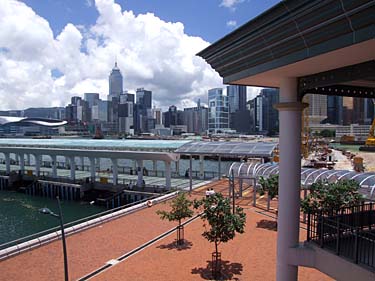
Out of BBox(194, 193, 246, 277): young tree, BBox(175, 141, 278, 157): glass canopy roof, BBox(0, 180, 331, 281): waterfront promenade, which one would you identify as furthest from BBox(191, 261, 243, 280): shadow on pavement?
BBox(175, 141, 278, 157): glass canopy roof

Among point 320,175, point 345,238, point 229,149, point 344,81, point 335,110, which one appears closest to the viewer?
point 344,81

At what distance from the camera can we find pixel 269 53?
309 inches

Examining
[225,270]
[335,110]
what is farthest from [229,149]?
[335,110]

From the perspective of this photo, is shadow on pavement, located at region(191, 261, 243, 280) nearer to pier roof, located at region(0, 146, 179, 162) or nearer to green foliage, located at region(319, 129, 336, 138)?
pier roof, located at region(0, 146, 179, 162)

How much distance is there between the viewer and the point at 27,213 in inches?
1492

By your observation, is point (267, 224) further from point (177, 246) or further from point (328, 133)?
point (328, 133)

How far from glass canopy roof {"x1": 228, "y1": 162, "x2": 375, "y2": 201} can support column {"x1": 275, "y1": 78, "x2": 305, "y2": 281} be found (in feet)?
44.0

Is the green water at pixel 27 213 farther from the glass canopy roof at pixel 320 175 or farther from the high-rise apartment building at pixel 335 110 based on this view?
the high-rise apartment building at pixel 335 110

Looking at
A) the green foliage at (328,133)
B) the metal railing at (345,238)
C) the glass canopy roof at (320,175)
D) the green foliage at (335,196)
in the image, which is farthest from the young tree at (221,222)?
the green foliage at (328,133)

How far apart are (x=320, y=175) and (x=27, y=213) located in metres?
30.6

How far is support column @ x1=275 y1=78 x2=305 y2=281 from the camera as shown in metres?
8.94

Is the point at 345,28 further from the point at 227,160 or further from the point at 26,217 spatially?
the point at 227,160

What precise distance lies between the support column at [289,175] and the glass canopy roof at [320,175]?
1340 cm

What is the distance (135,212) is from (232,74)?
732 inches
